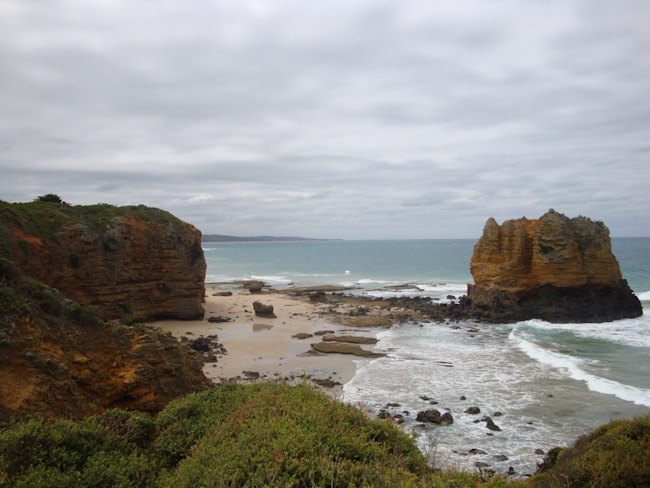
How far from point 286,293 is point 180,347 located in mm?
40427

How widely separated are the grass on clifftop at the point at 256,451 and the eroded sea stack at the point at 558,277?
2747cm

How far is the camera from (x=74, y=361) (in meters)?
9.28

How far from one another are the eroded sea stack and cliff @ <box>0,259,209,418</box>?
29283 millimetres

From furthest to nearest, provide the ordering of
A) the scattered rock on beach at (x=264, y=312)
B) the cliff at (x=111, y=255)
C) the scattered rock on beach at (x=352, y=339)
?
the scattered rock on beach at (x=264, y=312), the scattered rock on beach at (x=352, y=339), the cliff at (x=111, y=255)

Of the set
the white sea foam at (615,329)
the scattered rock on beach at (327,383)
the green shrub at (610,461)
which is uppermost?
the green shrub at (610,461)

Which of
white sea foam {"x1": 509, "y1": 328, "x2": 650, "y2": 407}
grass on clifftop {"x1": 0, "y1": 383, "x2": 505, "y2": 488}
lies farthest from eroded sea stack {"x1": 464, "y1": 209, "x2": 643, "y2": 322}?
grass on clifftop {"x1": 0, "y1": 383, "x2": 505, "y2": 488}

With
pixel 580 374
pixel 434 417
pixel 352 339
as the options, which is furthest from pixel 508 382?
pixel 352 339

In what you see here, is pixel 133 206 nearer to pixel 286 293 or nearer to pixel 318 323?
pixel 318 323

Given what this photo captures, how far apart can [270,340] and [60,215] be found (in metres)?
14.3


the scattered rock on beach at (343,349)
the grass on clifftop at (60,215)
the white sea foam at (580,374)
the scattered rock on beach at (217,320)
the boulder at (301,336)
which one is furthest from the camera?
the scattered rock on beach at (217,320)

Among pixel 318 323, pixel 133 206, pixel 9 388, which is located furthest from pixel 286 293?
pixel 9 388

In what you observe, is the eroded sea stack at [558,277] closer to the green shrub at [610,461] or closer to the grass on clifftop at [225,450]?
the green shrub at [610,461]

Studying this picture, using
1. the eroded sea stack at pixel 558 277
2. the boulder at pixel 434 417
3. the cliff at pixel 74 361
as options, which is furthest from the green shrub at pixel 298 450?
the eroded sea stack at pixel 558 277

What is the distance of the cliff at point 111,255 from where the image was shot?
67.4ft
